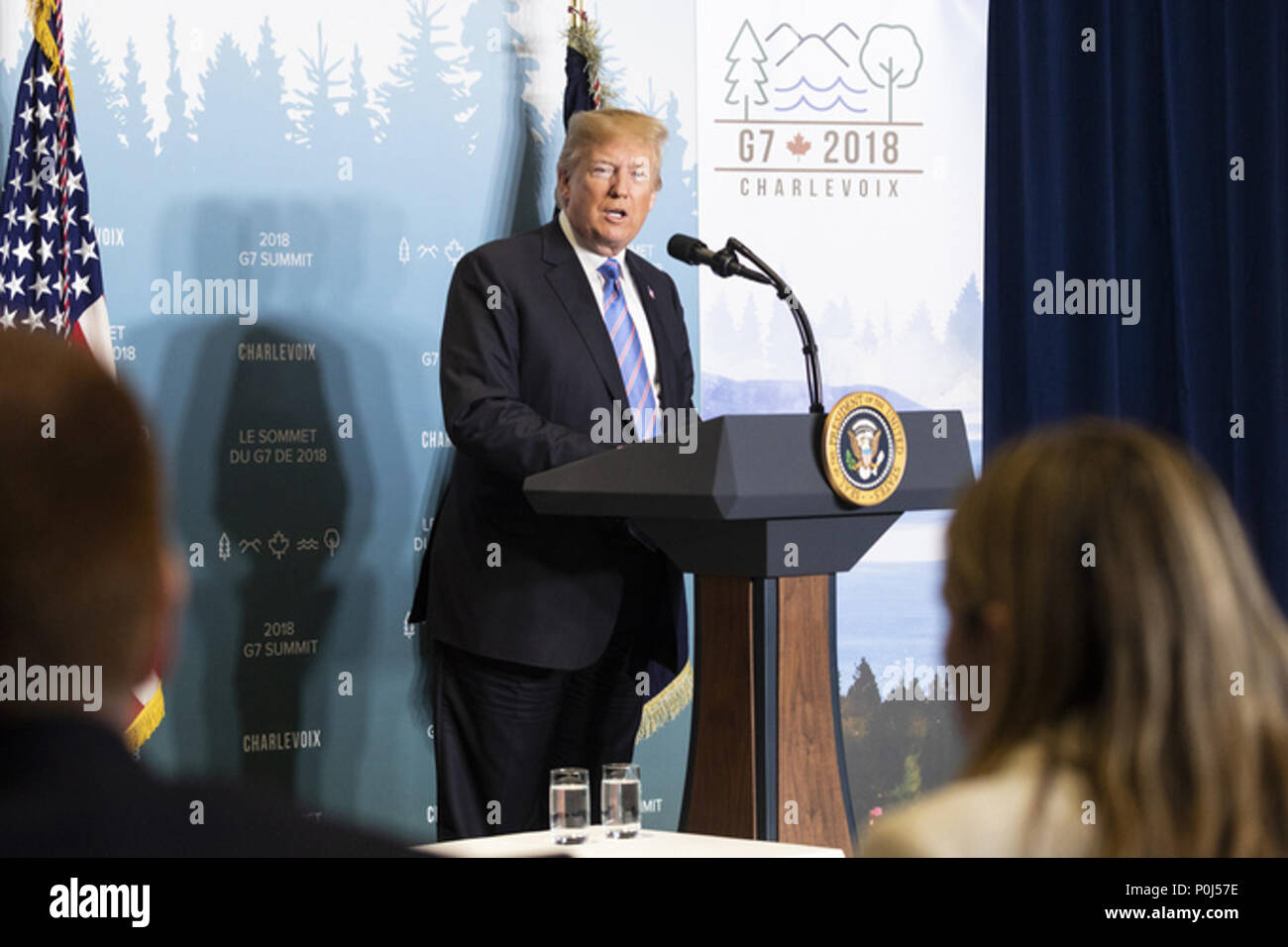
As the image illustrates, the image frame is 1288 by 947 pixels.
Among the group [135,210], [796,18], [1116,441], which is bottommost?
[1116,441]

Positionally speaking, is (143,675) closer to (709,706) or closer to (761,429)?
(761,429)

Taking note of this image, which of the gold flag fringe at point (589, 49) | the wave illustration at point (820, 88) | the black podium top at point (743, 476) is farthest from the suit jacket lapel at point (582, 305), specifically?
the wave illustration at point (820, 88)

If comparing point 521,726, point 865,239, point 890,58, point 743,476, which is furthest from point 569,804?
point 890,58

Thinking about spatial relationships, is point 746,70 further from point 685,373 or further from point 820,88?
point 685,373

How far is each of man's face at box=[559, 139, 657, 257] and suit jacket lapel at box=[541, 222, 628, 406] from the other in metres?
0.07

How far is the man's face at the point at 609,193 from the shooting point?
11.1ft

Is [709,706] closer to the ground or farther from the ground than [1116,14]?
closer to the ground

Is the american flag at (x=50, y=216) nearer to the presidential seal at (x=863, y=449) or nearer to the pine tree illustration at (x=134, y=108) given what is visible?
the pine tree illustration at (x=134, y=108)
